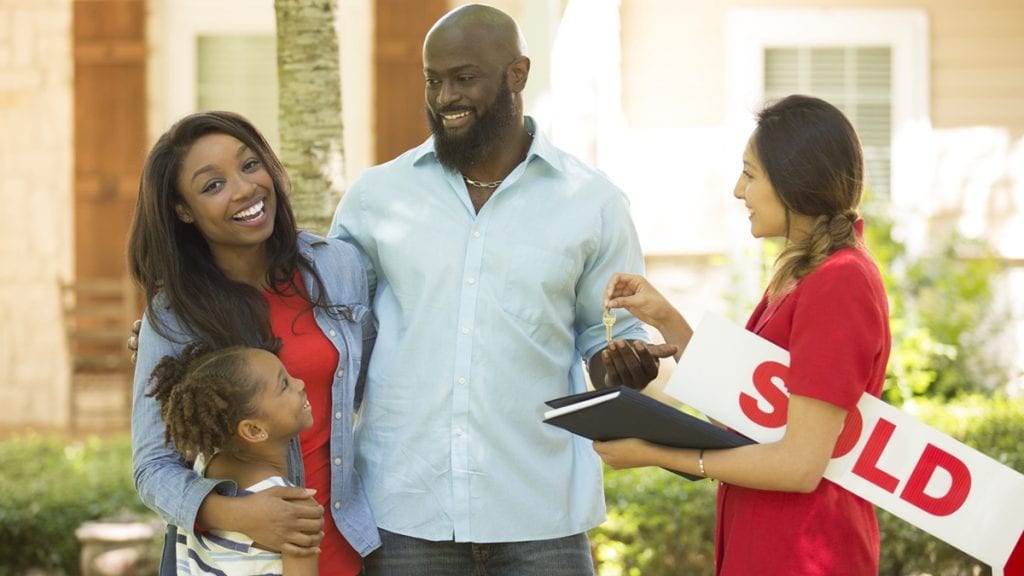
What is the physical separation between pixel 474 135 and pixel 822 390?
1.08 meters

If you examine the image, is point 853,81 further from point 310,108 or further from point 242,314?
point 242,314

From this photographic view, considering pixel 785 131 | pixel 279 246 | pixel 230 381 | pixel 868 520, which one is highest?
pixel 785 131

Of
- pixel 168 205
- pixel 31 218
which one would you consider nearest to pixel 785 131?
pixel 168 205

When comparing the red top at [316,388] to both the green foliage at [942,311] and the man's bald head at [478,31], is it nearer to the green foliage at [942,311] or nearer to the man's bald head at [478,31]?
the man's bald head at [478,31]

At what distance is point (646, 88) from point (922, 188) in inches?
76.2

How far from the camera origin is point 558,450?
10.4ft

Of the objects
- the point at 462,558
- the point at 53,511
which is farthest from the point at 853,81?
the point at 462,558

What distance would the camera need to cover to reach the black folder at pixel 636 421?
2557 millimetres

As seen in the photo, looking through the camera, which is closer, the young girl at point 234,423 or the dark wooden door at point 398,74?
the young girl at point 234,423

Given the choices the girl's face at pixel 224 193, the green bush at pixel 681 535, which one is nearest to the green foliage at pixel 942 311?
the green bush at pixel 681 535

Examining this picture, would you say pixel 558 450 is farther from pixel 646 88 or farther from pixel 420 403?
pixel 646 88

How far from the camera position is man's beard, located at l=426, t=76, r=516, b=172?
316 centimetres

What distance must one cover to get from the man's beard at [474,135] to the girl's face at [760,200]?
68cm

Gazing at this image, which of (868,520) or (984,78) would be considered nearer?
(868,520)
